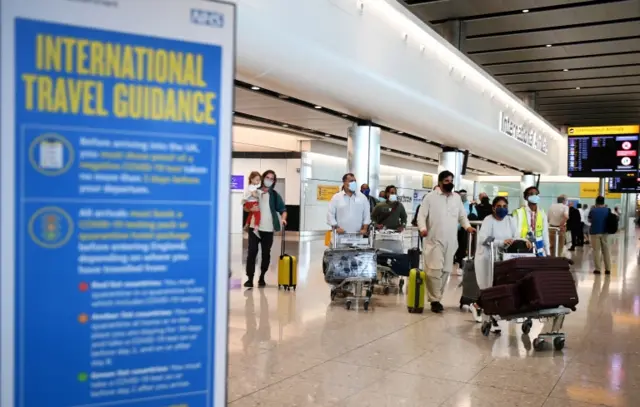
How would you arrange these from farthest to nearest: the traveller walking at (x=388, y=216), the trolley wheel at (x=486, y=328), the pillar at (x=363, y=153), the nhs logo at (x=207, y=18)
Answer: the pillar at (x=363, y=153) → the traveller walking at (x=388, y=216) → the trolley wheel at (x=486, y=328) → the nhs logo at (x=207, y=18)

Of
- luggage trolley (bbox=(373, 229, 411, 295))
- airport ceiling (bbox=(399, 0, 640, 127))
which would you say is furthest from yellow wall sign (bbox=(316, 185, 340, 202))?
luggage trolley (bbox=(373, 229, 411, 295))

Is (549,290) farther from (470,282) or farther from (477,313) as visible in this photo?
(470,282)

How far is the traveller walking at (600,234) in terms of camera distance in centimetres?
1351

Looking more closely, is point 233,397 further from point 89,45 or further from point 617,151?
point 617,151

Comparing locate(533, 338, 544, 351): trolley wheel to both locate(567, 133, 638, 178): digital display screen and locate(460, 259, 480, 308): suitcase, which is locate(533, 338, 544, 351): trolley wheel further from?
locate(567, 133, 638, 178): digital display screen

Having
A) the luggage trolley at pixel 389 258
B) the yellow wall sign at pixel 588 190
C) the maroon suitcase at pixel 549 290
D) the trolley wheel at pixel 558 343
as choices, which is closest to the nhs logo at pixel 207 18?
the maroon suitcase at pixel 549 290

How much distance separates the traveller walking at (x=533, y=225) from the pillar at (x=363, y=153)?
5220 mm

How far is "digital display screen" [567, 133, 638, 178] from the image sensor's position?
16594mm

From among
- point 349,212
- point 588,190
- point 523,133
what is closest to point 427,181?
point 588,190

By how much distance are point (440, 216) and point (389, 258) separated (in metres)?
1.78

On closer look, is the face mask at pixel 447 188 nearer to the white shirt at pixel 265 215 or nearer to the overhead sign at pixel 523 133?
the white shirt at pixel 265 215

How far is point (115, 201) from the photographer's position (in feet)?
6.34

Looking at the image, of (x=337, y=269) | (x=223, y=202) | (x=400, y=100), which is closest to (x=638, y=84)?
(x=400, y=100)

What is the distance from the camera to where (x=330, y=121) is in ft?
51.2
